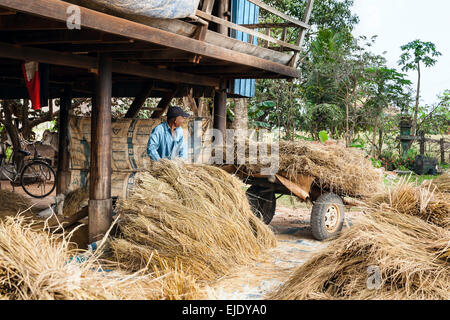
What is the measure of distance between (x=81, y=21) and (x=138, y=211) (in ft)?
5.88

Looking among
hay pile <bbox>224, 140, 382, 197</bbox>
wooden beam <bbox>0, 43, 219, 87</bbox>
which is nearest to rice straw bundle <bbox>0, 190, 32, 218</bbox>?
wooden beam <bbox>0, 43, 219, 87</bbox>

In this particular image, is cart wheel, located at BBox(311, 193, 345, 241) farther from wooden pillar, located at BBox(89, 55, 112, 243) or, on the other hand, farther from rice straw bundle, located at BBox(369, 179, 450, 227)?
wooden pillar, located at BBox(89, 55, 112, 243)

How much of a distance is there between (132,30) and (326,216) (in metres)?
3.62

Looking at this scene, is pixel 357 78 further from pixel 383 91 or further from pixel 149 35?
pixel 149 35

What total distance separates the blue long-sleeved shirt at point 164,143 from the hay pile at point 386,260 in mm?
2716

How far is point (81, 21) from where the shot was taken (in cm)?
378

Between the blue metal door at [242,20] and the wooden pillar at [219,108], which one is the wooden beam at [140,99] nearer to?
the wooden pillar at [219,108]

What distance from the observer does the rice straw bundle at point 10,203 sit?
6.71 metres

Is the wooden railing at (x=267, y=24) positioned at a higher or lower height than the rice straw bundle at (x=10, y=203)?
higher

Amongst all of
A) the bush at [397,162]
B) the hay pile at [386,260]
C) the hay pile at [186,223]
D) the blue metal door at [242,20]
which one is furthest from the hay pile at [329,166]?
the bush at [397,162]

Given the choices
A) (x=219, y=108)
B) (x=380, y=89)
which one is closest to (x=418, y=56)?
(x=380, y=89)

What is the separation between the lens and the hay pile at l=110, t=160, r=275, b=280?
4156 mm

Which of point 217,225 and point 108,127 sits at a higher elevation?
point 108,127
